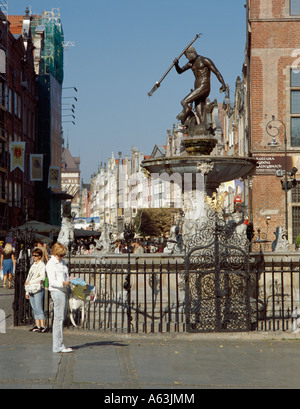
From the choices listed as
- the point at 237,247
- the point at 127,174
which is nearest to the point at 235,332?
the point at 237,247

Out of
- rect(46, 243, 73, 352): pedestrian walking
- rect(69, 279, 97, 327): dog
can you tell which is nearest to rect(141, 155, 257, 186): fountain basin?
rect(69, 279, 97, 327): dog

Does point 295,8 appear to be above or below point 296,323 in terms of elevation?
above

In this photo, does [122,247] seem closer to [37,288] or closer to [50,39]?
[37,288]

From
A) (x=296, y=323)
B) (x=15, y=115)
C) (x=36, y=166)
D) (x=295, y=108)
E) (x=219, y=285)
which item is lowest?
(x=296, y=323)

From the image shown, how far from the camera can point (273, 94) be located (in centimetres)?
3400

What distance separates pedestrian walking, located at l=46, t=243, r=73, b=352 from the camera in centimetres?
1016

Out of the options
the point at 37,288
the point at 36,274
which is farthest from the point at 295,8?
the point at 37,288

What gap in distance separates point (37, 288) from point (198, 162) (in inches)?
170

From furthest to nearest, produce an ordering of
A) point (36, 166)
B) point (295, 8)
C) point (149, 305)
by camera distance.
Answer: point (36, 166)
point (295, 8)
point (149, 305)

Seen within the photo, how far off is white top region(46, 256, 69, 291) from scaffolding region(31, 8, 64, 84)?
174 feet

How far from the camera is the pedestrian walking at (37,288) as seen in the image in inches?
501

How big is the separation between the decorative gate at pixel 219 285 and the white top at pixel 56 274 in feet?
7.33
